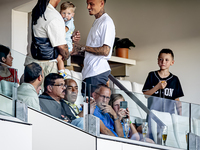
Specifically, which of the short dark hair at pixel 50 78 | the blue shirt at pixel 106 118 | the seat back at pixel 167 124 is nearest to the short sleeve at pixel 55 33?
the short dark hair at pixel 50 78

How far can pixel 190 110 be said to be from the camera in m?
3.13

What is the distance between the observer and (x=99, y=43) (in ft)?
11.1

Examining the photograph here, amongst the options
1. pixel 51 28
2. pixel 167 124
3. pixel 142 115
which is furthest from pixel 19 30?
pixel 167 124

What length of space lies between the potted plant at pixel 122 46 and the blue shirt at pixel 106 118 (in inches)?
120

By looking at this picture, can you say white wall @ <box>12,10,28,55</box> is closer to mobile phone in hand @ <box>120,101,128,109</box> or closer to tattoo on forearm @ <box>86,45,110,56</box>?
tattoo on forearm @ <box>86,45,110,56</box>

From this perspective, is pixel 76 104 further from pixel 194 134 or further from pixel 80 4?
pixel 80 4

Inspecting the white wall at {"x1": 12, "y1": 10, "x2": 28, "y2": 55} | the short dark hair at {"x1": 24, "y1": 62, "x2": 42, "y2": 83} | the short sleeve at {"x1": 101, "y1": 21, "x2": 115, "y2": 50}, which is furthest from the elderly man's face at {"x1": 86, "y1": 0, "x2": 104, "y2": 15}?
the white wall at {"x1": 12, "y1": 10, "x2": 28, "y2": 55}

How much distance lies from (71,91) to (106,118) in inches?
15.0

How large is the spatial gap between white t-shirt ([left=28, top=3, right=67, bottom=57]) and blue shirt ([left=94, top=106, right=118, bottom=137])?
65 cm

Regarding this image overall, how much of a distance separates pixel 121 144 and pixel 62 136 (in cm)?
51

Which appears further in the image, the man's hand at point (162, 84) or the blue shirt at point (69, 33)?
the man's hand at point (162, 84)

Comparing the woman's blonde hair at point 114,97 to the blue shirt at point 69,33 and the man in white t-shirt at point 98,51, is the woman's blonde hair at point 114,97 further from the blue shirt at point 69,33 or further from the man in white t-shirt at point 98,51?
the blue shirt at point 69,33

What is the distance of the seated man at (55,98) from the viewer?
Result: 282 cm

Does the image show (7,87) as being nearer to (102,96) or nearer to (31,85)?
(31,85)
